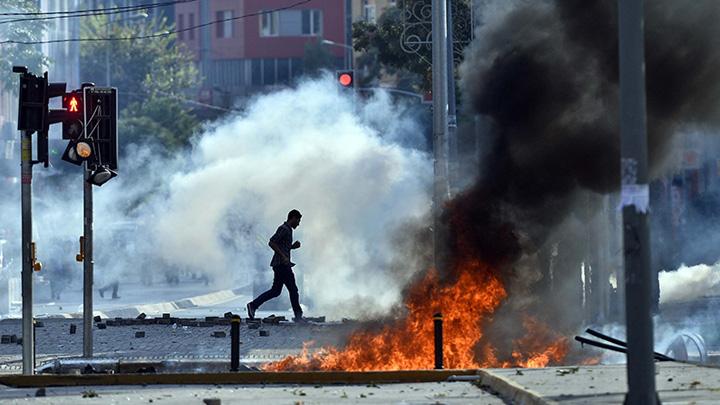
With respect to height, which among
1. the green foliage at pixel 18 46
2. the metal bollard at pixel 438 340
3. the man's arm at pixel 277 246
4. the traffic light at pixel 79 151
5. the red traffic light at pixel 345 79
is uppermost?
the green foliage at pixel 18 46

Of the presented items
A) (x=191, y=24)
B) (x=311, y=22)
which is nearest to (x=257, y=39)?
(x=311, y=22)

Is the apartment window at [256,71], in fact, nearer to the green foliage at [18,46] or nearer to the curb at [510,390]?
the green foliage at [18,46]

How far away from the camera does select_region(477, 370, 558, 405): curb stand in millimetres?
11572

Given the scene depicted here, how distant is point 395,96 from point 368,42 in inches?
587

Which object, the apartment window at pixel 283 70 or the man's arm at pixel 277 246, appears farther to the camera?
the apartment window at pixel 283 70

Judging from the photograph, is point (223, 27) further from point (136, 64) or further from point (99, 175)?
point (99, 175)

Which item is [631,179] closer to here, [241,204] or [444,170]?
[444,170]

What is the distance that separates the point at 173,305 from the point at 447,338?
23358 mm

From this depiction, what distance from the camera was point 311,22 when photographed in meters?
86.6

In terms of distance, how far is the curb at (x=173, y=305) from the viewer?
33.3 meters

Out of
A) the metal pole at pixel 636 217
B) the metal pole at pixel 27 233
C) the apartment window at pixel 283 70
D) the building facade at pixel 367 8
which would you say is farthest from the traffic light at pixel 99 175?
the apartment window at pixel 283 70

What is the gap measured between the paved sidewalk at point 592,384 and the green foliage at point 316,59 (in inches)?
2444

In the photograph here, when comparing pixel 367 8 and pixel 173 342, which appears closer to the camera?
pixel 173 342

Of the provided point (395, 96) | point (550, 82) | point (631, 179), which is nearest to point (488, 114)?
point (550, 82)
